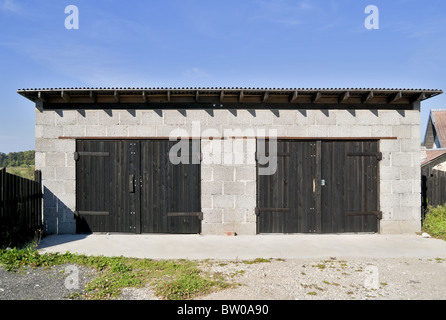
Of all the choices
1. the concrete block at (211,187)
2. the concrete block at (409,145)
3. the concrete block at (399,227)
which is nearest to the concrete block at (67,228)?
the concrete block at (211,187)

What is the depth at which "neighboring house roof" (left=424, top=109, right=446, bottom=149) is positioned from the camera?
16266 millimetres

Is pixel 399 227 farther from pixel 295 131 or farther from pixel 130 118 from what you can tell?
pixel 130 118

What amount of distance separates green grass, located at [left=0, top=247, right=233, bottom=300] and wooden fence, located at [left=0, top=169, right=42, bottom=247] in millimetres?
→ 742

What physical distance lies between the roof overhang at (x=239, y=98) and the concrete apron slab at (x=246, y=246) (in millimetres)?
3372

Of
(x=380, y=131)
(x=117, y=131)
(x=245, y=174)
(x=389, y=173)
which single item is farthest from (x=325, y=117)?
(x=117, y=131)

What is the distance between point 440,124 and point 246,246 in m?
17.4

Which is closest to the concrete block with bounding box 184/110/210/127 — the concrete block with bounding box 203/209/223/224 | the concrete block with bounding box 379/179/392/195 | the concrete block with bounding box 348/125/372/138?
the concrete block with bounding box 203/209/223/224

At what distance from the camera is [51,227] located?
709cm

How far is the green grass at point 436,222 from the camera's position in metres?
7.09

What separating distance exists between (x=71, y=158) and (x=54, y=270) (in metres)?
3.42

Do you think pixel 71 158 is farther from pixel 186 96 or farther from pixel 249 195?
pixel 249 195

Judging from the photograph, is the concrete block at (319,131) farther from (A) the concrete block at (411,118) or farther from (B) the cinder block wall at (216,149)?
(A) the concrete block at (411,118)

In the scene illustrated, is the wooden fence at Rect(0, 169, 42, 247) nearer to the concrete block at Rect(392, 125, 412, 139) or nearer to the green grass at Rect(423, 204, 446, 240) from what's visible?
the concrete block at Rect(392, 125, 412, 139)

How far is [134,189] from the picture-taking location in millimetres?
7160
